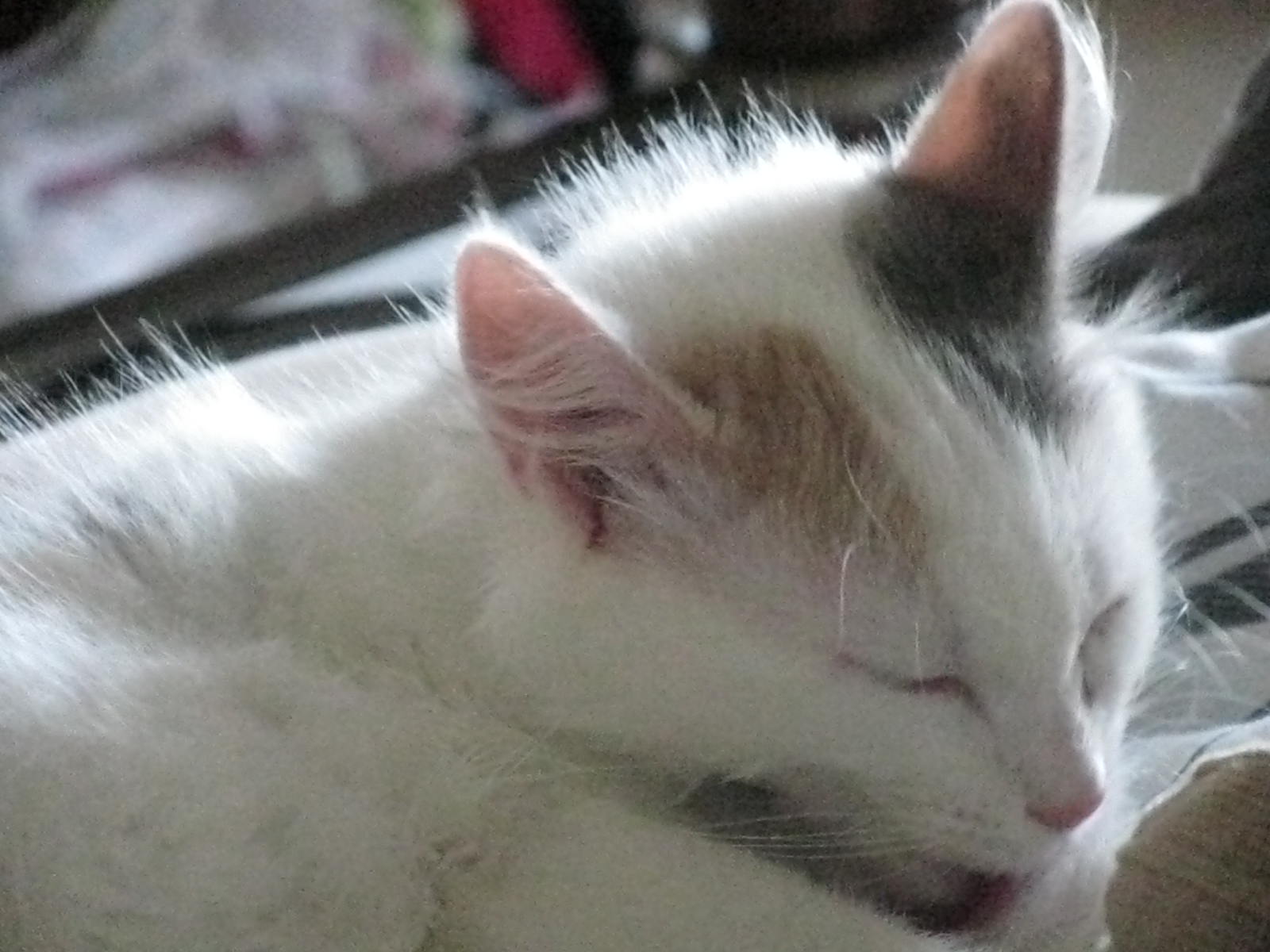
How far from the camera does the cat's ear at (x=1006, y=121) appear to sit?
2.16 ft

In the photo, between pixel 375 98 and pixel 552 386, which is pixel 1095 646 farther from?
pixel 375 98

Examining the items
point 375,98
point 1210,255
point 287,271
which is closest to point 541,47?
point 375,98

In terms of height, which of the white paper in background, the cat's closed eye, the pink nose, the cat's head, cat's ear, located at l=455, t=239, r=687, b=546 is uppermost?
the white paper in background

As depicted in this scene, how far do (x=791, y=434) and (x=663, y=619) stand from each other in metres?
0.11

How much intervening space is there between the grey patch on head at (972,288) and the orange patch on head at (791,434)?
2.2 inches

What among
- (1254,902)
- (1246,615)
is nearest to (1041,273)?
(1246,615)

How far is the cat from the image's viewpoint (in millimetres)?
566

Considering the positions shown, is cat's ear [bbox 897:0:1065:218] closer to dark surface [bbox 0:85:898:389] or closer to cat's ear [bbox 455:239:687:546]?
cat's ear [bbox 455:239:687:546]

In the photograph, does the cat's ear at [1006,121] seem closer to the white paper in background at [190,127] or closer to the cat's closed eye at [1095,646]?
the cat's closed eye at [1095,646]

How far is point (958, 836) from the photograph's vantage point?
62 cm

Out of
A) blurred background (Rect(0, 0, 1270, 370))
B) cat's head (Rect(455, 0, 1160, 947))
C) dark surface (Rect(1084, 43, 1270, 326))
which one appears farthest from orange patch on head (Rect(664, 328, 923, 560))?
blurred background (Rect(0, 0, 1270, 370))

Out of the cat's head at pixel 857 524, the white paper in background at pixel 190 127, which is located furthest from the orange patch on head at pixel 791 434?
the white paper in background at pixel 190 127

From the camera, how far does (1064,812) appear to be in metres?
0.62

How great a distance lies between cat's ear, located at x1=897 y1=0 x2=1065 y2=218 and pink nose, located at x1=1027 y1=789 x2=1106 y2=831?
0.30 metres
